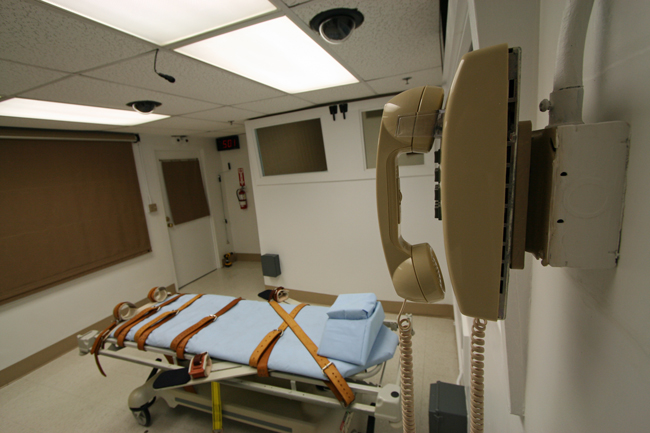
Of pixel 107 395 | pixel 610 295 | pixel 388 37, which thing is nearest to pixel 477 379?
pixel 610 295

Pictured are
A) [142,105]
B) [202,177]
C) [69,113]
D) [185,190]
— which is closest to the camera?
[142,105]

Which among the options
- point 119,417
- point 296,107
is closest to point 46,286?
point 119,417

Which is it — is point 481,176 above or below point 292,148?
below

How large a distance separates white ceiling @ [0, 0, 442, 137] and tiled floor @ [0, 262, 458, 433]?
2425 mm

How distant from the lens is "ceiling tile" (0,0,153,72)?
1.04m

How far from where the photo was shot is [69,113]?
8.50 feet

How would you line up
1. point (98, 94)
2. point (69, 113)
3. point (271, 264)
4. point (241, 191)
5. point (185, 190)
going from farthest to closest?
1. point (241, 191)
2. point (185, 190)
3. point (271, 264)
4. point (69, 113)
5. point (98, 94)

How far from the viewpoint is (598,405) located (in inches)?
14.3

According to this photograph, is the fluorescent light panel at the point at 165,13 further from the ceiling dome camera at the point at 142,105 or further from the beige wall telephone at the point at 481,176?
the ceiling dome camera at the point at 142,105

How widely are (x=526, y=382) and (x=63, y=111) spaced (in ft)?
11.9

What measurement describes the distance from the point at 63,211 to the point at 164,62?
2.77 m

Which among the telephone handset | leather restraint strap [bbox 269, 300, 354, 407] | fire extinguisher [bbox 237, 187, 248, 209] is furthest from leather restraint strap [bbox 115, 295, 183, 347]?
fire extinguisher [bbox 237, 187, 248, 209]

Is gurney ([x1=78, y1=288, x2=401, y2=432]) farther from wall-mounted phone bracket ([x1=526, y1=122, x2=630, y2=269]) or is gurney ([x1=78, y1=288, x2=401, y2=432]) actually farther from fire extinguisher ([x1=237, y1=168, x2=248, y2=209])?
fire extinguisher ([x1=237, y1=168, x2=248, y2=209])

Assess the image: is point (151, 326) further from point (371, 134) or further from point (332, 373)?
point (371, 134)
